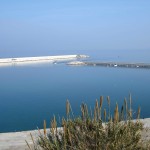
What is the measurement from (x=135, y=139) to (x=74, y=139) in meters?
0.39

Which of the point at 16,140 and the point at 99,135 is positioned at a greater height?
the point at 99,135

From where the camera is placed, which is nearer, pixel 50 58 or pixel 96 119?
pixel 96 119

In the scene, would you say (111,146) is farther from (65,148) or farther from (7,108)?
(7,108)

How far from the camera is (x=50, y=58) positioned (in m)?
97.2

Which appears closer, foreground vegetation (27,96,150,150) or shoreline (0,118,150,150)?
foreground vegetation (27,96,150,150)

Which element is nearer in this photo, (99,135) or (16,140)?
(99,135)

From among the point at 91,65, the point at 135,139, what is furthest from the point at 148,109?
the point at 91,65

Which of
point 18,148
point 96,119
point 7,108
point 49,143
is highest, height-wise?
point 96,119

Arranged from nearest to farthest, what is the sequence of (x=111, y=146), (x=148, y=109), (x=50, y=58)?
1. (x=111, y=146)
2. (x=148, y=109)
3. (x=50, y=58)

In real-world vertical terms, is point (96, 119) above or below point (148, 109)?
above

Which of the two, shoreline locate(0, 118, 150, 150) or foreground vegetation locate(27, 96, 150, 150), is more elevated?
foreground vegetation locate(27, 96, 150, 150)

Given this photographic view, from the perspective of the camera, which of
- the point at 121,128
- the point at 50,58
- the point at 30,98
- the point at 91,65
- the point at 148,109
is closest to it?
the point at 121,128

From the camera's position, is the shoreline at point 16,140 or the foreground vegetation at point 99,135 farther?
the shoreline at point 16,140

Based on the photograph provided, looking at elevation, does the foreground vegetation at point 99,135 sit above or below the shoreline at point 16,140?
above
